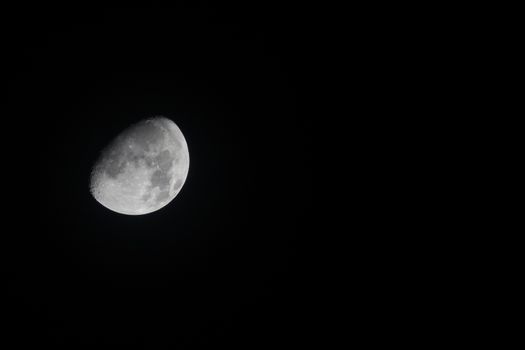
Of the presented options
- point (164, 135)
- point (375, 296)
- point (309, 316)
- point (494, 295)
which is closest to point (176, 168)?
point (164, 135)

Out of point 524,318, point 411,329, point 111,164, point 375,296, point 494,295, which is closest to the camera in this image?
point 111,164

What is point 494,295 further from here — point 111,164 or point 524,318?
point 111,164

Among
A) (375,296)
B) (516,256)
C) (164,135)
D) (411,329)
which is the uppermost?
(164,135)

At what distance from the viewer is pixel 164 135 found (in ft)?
8.60

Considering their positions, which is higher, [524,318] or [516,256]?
[516,256]

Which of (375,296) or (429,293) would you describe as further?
(375,296)

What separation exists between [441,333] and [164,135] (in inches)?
164

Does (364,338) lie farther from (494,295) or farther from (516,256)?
(516,256)

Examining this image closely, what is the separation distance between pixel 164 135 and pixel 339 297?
3429mm

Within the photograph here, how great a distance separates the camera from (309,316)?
384 cm

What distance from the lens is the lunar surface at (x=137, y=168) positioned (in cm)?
241

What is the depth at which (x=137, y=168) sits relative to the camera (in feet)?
7.91

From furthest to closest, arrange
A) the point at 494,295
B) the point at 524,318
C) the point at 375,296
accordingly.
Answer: the point at 375,296 < the point at 494,295 < the point at 524,318

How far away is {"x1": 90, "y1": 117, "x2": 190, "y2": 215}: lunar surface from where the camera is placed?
241 cm
